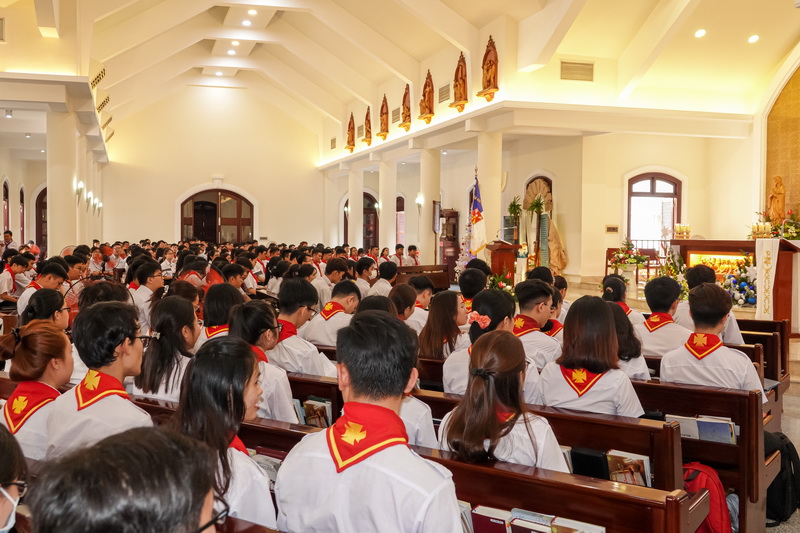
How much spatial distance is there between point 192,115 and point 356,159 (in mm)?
6679

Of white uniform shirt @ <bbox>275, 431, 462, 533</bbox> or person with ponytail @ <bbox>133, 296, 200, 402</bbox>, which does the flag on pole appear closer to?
person with ponytail @ <bbox>133, 296, 200, 402</bbox>

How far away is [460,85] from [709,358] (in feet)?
36.1

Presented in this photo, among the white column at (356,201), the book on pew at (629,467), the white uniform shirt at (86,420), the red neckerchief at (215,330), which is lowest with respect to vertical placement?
the book on pew at (629,467)

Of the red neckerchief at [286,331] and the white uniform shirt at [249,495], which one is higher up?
the red neckerchief at [286,331]

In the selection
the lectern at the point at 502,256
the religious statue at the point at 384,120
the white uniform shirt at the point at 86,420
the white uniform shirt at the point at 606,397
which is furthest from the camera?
the religious statue at the point at 384,120

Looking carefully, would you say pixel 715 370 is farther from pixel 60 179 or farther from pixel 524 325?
pixel 60 179

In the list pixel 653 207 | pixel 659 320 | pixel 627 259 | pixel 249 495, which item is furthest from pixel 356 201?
pixel 249 495

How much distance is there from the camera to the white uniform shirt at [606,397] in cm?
312

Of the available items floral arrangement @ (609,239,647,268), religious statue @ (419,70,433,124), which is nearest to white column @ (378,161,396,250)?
religious statue @ (419,70,433,124)

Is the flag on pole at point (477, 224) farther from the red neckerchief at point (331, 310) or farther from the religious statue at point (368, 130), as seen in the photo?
the red neckerchief at point (331, 310)

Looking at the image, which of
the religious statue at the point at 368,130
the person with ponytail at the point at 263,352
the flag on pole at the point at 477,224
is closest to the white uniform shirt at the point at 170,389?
the person with ponytail at the point at 263,352

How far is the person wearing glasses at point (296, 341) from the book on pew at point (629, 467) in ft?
6.24

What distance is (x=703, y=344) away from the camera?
3812 mm

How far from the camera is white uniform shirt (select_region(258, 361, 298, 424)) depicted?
3258 mm
